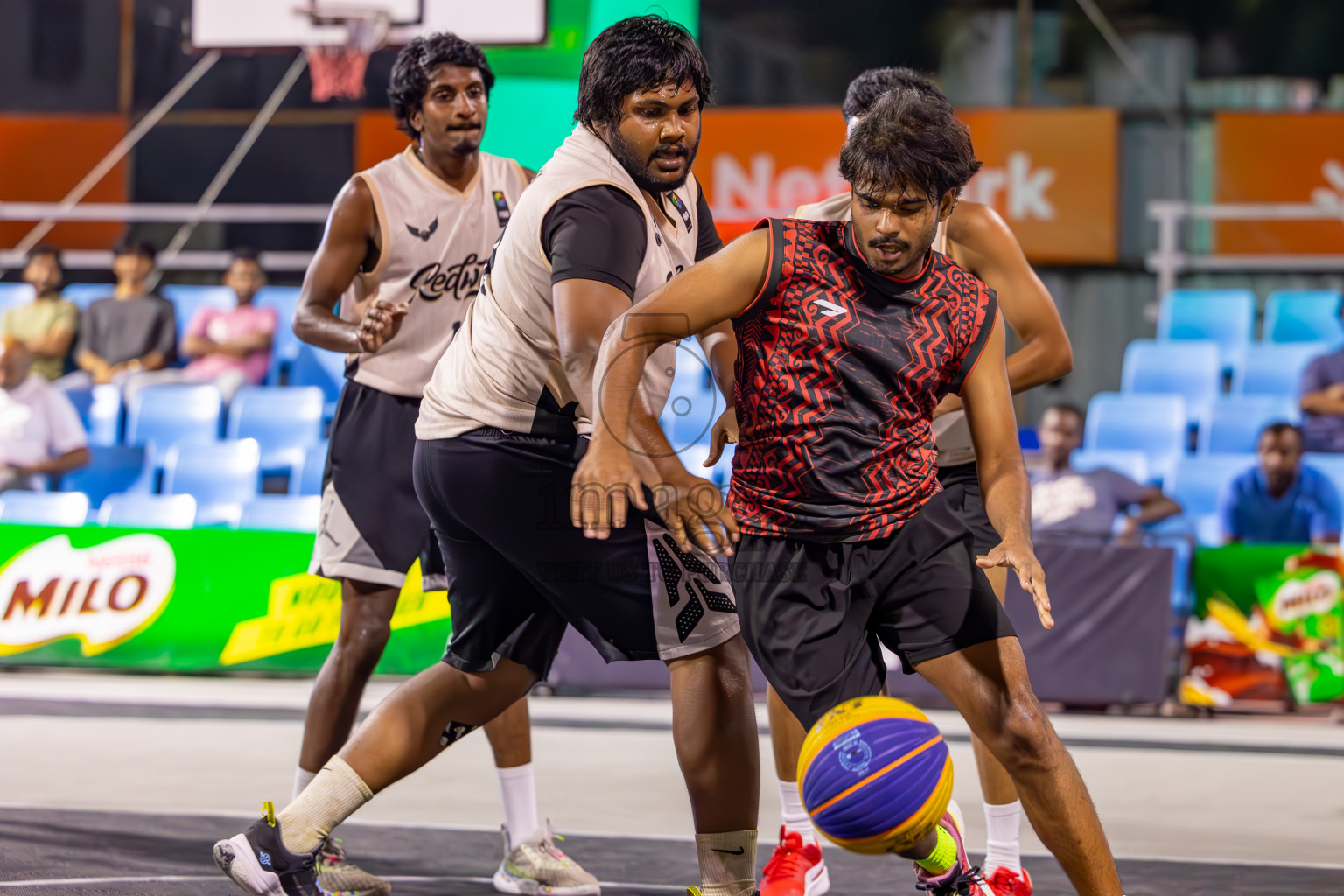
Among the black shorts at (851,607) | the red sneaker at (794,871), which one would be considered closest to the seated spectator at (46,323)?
the red sneaker at (794,871)

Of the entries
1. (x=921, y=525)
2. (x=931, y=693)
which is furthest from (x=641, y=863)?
(x=931, y=693)

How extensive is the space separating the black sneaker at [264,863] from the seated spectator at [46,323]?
26.2 ft

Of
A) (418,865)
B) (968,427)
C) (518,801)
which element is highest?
(968,427)

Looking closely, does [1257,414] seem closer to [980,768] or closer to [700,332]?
[980,768]

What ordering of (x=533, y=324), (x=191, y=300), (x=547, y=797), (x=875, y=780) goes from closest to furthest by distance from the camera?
1. (x=875, y=780)
2. (x=533, y=324)
3. (x=547, y=797)
4. (x=191, y=300)

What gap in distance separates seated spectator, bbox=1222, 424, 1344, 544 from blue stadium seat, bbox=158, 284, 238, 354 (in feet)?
23.1

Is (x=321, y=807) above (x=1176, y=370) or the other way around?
the other way around

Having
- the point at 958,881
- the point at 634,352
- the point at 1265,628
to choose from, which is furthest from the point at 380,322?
the point at 1265,628

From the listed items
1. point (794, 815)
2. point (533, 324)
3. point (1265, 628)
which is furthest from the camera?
point (1265, 628)

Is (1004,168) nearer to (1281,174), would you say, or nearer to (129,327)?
(1281,174)

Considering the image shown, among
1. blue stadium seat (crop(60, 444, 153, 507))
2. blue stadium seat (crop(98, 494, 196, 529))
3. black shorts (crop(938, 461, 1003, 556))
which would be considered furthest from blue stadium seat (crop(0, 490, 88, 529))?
black shorts (crop(938, 461, 1003, 556))

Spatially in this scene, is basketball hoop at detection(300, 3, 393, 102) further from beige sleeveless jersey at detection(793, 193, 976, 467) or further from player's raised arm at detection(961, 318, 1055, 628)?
player's raised arm at detection(961, 318, 1055, 628)

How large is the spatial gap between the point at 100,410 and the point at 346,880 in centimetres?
728

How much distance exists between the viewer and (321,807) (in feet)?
11.5
